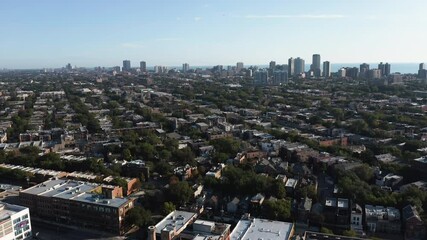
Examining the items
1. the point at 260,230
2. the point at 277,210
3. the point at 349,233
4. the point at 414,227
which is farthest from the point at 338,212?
the point at 260,230

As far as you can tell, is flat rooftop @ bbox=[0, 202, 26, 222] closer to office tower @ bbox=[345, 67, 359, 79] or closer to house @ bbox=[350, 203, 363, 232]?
house @ bbox=[350, 203, 363, 232]

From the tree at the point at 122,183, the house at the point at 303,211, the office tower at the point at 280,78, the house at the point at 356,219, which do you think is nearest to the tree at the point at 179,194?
the tree at the point at 122,183

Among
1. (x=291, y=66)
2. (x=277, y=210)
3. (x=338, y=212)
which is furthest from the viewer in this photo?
(x=291, y=66)

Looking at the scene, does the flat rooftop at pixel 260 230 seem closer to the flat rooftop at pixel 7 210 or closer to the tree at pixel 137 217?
the tree at pixel 137 217

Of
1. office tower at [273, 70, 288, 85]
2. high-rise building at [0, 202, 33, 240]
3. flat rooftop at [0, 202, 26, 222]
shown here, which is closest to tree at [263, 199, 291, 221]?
high-rise building at [0, 202, 33, 240]

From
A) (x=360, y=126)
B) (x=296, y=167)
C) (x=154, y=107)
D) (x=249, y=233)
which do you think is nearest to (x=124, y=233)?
(x=249, y=233)

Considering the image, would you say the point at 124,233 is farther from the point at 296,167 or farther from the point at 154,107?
the point at 154,107

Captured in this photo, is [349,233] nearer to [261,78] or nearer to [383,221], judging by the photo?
[383,221]
